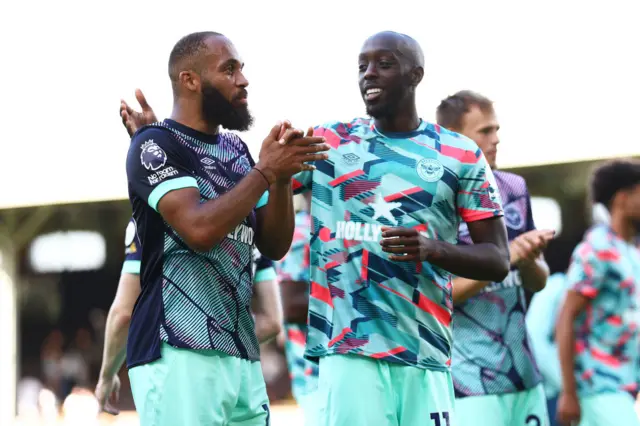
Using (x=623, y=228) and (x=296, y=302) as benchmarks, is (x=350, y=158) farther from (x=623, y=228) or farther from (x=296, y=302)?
(x=623, y=228)

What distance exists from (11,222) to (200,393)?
18.1 m

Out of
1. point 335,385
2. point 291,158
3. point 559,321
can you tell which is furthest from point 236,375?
point 559,321

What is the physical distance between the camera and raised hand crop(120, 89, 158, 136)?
3852 millimetres

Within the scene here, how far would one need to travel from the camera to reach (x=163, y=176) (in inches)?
131

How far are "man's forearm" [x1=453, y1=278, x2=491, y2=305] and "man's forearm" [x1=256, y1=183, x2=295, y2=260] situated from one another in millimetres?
1411

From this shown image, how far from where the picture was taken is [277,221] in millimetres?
3619

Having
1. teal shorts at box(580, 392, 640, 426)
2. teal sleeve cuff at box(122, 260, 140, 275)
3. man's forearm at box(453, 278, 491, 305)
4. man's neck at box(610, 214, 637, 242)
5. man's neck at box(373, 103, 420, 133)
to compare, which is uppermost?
man's neck at box(373, 103, 420, 133)

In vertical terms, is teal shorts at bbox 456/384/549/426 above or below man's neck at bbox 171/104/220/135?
below

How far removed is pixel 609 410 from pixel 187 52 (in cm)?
322

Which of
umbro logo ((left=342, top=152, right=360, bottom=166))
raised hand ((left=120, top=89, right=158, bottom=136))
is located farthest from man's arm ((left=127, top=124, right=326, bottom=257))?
umbro logo ((left=342, top=152, right=360, bottom=166))

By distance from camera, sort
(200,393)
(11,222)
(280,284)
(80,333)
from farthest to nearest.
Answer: (80,333), (11,222), (280,284), (200,393)

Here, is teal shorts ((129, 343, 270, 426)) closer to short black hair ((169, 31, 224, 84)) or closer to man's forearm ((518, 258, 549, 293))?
short black hair ((169, 31, 224, 84))

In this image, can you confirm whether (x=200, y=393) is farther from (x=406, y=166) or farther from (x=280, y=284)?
(x=280, y=284)

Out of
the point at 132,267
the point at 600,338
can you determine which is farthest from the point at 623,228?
the point at 132,267
